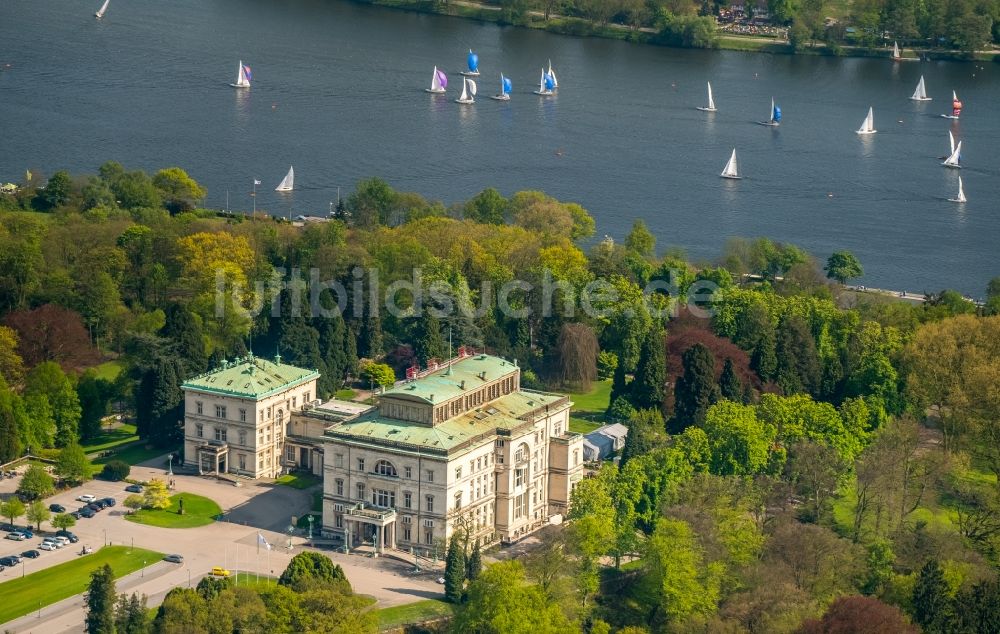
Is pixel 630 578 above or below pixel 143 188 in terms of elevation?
below

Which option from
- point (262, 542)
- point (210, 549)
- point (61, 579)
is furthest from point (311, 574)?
point (61, 579)

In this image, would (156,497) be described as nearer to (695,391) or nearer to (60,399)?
(60,399)

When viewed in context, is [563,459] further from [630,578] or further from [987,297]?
[987,297]

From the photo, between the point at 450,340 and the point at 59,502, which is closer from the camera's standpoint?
the point at 59,502

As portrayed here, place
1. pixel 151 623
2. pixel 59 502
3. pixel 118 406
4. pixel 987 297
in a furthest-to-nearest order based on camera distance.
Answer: pixel 987 297
pixel 118 406
pixel 59 502
pixel 151 623

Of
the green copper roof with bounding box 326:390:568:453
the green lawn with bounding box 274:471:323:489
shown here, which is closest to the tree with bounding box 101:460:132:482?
the green lawn with bounding box 274:471:323:489

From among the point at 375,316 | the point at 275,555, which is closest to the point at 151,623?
the point at 275,555
